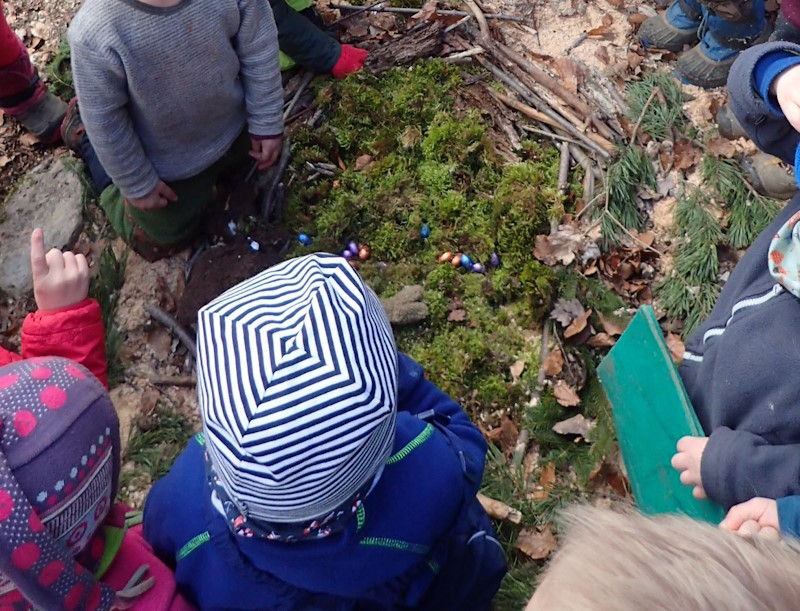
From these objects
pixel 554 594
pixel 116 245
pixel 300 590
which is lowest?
pixel 116 245

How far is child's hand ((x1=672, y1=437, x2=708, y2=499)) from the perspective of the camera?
2078mm

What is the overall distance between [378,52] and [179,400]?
98.3 inches

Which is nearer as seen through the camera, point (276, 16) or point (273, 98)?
point (273, 98)

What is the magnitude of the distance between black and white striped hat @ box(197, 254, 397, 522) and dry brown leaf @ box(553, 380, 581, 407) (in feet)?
5.97

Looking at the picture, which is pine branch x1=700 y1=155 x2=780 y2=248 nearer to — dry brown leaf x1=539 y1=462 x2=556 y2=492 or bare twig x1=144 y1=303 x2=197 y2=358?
dry brown leaf x1=539 y1=462 x2=556 y2=492

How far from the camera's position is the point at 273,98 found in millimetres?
3158

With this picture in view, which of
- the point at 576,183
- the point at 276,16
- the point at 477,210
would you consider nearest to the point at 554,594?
the point at 477,210

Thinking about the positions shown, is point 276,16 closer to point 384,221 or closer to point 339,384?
point 384,221

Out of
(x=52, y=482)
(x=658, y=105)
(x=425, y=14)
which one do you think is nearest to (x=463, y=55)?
(x=425, y=14)

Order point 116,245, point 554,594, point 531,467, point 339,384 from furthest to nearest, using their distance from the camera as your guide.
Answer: point 116,245 < point 531,467 < point 339,384 < point 554,594

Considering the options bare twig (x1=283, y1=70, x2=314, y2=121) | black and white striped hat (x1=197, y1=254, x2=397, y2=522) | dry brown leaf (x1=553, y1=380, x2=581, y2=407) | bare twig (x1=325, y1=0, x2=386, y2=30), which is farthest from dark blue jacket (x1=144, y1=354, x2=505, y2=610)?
bare twig (x1=325, y1=0, x2=386, y2=30)

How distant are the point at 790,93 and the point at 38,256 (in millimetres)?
2530

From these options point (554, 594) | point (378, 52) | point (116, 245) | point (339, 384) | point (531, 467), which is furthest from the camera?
point (378, 52)

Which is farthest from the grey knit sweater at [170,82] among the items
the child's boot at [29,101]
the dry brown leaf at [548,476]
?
the dry brown leaf at [548,476]
